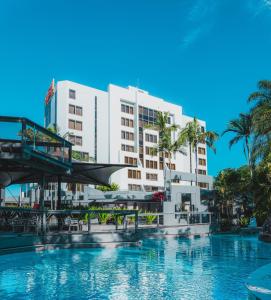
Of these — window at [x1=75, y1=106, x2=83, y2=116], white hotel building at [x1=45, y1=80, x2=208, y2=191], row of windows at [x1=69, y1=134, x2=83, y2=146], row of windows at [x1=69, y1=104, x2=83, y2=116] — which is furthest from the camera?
window at [x1=75, y1=106, x2=83, y2=116]

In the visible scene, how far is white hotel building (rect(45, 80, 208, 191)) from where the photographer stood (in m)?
55.2

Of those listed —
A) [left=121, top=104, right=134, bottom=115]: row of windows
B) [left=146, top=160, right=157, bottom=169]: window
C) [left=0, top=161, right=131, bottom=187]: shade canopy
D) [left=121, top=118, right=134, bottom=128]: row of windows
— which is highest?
[left=121, top=104, right=134, bottom=115]: row of windows

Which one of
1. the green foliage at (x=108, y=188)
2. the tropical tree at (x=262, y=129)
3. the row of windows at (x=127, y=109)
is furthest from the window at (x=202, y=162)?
the tropical tree at (x=262, y=129)

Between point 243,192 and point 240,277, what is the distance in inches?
892

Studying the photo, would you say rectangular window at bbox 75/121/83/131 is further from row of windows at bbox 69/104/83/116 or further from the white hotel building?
row of windows at bbox 69/104/83/116

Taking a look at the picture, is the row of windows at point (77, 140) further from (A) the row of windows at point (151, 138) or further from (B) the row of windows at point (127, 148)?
(A) the row of windows at point (151, 138)

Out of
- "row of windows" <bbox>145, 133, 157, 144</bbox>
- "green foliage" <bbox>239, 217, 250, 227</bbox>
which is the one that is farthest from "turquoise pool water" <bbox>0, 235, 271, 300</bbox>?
"row of windows" <bbox>145, 133, 157, 144</bbox>

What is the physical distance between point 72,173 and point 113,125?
40197mm

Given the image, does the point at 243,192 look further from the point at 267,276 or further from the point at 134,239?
the point at 267,276

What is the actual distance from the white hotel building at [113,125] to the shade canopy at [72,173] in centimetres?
3082

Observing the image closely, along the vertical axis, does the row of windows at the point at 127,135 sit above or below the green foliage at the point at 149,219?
above

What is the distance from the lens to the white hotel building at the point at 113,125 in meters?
55.2

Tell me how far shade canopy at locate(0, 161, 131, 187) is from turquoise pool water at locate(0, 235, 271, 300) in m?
4.47

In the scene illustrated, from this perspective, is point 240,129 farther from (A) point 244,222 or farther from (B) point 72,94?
(B) point 72,94
